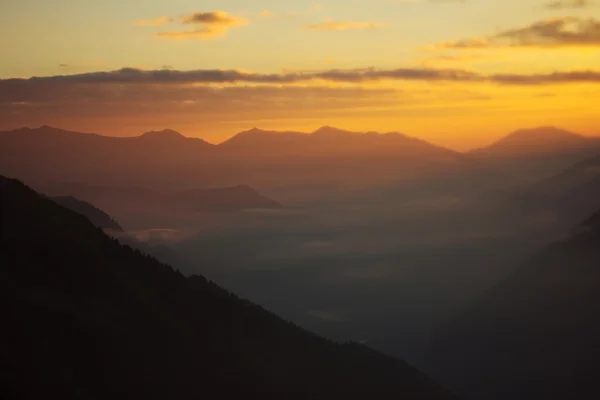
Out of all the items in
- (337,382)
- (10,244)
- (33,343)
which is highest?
(10,244)

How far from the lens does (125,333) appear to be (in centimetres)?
10469

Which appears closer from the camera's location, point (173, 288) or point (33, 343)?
point (33, 343)

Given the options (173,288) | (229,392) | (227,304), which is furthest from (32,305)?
(227,304)

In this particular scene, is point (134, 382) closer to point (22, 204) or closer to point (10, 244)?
point (10, 244)

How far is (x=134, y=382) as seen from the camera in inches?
3706

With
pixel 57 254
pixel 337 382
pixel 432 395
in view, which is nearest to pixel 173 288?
pixel 57 254

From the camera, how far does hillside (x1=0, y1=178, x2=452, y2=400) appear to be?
285ft

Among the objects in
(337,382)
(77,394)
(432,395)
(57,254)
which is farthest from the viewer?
(432,395)

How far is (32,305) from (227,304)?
54.1 metres

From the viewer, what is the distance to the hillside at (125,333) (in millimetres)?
86875

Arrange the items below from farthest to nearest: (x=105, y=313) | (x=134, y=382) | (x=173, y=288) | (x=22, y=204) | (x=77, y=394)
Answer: (x=173, y=288)
(x=22, y=204)
(x=105, y=313)
(x=134, y=382)
(x=77, y=394)

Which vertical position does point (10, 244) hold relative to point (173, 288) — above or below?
above

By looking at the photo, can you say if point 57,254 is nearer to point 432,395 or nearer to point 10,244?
point 10,244

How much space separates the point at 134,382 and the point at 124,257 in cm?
4474
